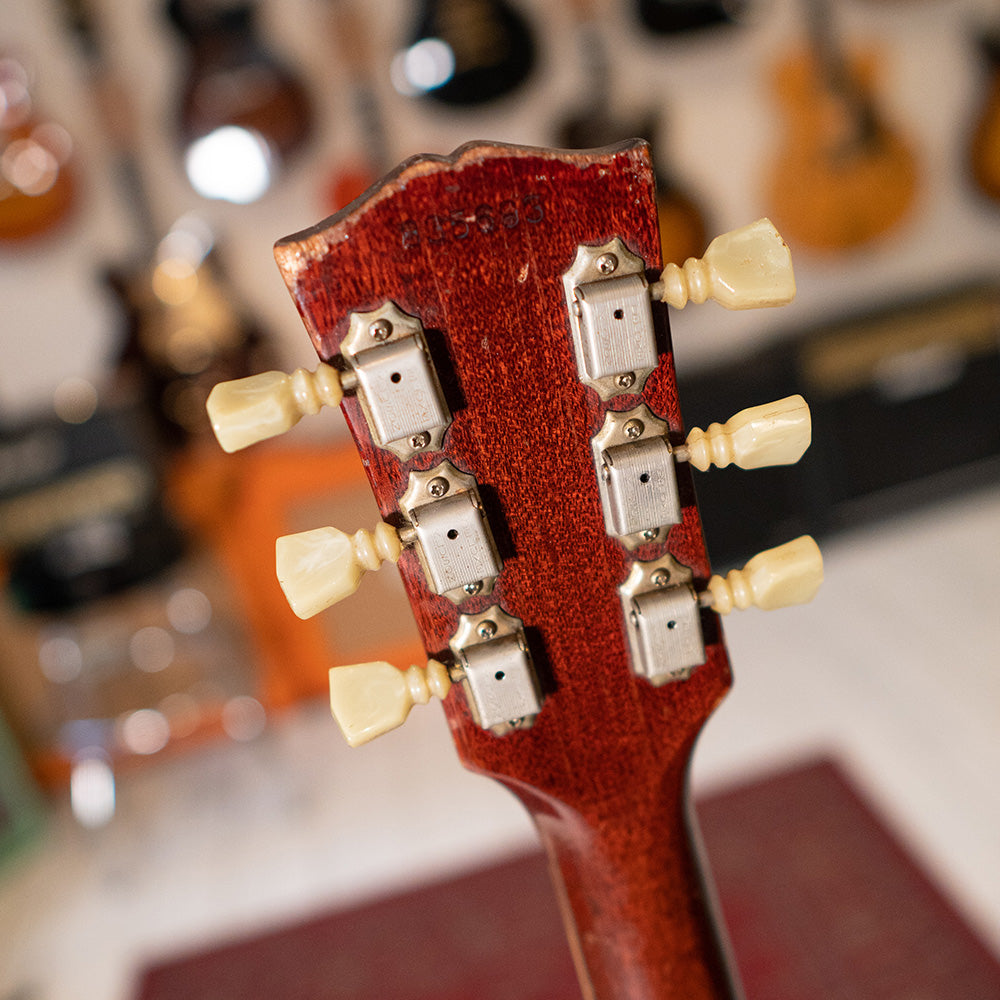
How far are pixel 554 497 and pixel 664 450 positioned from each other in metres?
0.07

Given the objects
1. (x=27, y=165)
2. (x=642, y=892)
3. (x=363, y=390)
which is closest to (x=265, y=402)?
(x=363, y=390)

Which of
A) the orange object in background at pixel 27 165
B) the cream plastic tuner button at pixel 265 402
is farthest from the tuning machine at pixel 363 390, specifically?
the orange object in background at pixel 27 165

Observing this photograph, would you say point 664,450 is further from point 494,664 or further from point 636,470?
point 494,664

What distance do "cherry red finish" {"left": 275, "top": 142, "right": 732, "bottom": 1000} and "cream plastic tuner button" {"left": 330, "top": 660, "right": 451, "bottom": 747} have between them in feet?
0.09

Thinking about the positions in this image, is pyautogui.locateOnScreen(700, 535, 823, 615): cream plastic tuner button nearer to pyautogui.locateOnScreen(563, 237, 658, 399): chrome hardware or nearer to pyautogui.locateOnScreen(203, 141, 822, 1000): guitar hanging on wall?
pyautogui.locateOnScreen(203, 141, 822, 1000): guitar hanging on wall

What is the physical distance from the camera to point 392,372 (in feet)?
1.41

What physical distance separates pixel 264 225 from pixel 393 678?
74.7 inches

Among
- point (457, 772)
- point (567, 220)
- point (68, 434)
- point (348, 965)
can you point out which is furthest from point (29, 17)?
point (567, 220)

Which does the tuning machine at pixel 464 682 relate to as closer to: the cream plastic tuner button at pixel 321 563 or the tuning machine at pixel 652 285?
the cream plastic tuner button at pixel 321 563

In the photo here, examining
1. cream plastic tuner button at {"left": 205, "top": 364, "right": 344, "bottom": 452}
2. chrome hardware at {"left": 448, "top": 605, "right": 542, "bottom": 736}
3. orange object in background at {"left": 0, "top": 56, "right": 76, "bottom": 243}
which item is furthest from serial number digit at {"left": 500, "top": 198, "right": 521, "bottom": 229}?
orange object in background at {"left": 0, "top": 56, "right": 76, "bottom": 243}

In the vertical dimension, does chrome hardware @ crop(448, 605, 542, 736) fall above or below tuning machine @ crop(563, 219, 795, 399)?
below

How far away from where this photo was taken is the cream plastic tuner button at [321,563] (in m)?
0.46

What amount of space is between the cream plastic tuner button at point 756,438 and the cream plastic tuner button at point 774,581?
0.06 meters

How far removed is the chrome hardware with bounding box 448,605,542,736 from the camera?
52cm
